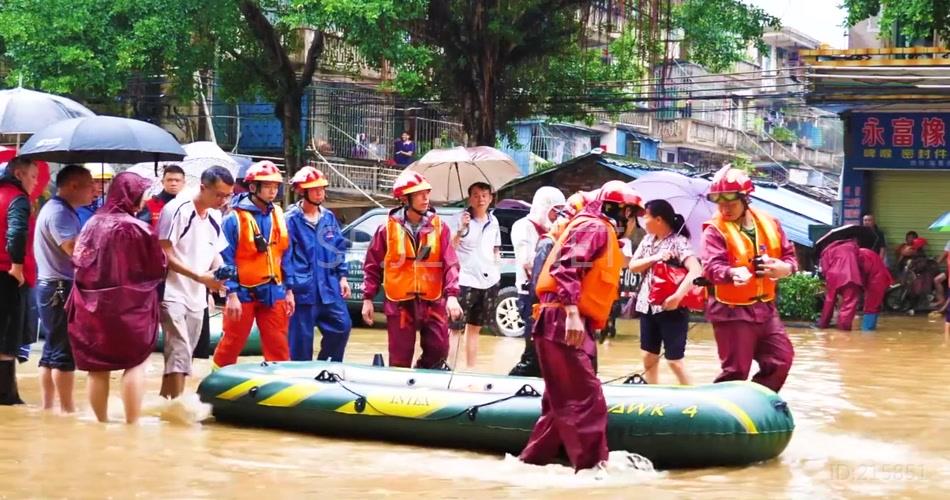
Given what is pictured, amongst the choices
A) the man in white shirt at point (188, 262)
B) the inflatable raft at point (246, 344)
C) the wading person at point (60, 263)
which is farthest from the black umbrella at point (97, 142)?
the inflatable raft at point (246, 344)

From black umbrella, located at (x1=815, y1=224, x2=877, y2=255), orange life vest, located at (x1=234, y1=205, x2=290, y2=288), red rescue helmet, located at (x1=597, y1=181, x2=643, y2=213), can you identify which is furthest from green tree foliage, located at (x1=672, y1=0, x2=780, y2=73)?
red rescue helmet, located at (x1=597, y1=181, x2=643, y2=213)

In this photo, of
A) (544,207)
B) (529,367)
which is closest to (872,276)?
(544,207)

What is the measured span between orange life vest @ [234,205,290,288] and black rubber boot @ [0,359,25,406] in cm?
164

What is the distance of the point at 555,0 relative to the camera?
21.6m

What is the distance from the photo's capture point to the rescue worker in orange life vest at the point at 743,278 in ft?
26.4

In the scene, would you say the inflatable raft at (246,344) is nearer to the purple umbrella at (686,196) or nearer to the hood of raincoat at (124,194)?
the purple umbrella at (686,196)

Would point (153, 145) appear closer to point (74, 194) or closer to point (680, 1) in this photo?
point (74, 194)

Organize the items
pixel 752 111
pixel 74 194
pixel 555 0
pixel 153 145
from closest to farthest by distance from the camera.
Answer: pixel 74 194 < pixel 153 145 < pixel 555 0 < pixel 752 111

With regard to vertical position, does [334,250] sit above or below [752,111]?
below

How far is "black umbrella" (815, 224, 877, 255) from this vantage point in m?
18.9

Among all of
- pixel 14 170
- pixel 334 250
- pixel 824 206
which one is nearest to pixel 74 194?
pixel 14 170

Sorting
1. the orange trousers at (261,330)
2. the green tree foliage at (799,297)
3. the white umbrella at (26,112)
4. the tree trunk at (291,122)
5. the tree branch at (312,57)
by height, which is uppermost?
the tree branch at (312,57)

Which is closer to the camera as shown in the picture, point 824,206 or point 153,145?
point 153,145

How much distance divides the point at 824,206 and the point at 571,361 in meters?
24.2
